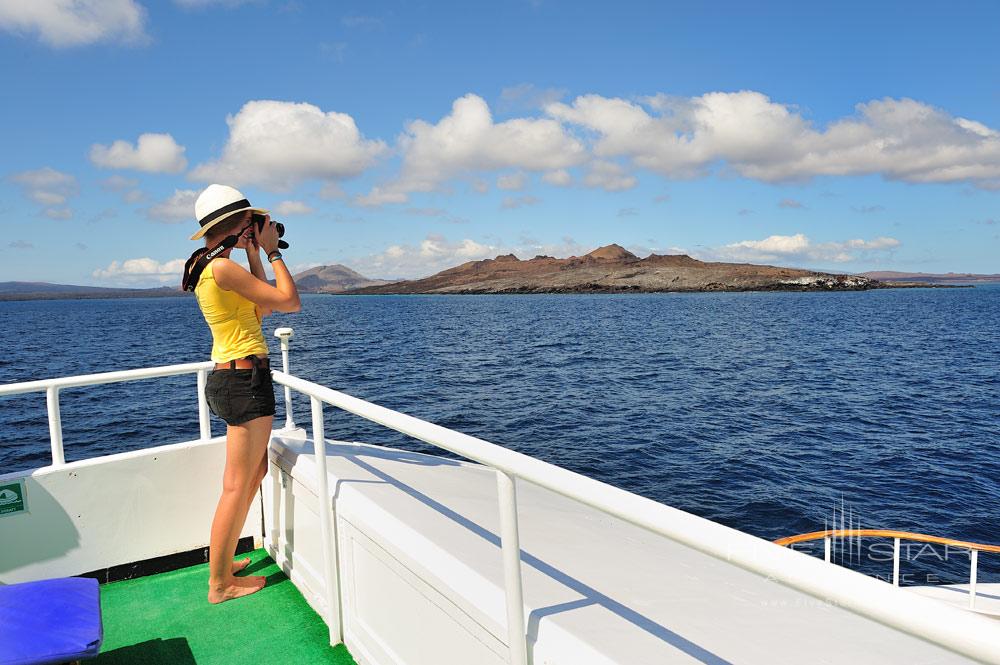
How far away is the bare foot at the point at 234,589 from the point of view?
11.9ft

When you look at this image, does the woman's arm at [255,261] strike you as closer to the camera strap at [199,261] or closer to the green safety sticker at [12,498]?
the camera strap at [199,261]

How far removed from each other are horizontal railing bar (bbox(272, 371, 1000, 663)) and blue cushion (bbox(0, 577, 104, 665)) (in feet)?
6.41

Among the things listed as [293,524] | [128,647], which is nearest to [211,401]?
[293,524]

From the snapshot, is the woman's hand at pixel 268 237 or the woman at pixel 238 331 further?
the woman's hand at pixel 268 237

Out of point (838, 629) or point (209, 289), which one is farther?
point (209, 289)

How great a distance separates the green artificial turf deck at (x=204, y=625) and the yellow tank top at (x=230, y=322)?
1.47m

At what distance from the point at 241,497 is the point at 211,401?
0.57m

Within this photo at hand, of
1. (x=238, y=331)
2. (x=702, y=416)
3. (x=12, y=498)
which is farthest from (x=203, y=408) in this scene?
(x=702, y=416)

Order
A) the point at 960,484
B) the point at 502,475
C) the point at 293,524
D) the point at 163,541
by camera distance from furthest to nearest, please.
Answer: the point at 960,484, the point at 163,541, the point at 293,524, the point at 502,475

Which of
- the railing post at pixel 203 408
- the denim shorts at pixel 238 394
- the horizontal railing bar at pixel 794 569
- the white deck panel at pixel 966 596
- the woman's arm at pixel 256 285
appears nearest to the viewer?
the horizontal railing bar at pixel 794 569

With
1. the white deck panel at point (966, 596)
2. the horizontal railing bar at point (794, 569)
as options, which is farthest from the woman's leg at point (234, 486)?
the white deck panel at point (966, 596)

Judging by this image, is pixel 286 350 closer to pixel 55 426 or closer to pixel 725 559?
pixel 55 426

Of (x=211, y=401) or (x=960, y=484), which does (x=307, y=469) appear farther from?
(x=960, y=484)

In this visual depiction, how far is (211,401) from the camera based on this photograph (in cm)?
323
